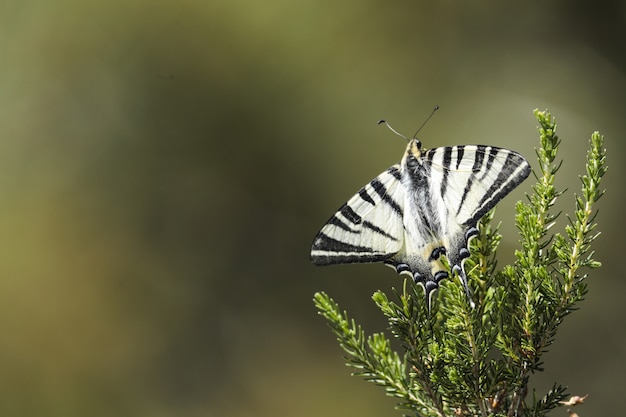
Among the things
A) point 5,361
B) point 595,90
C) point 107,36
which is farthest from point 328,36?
point 5,361

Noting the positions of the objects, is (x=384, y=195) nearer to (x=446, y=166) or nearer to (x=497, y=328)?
(x=446, y=166)

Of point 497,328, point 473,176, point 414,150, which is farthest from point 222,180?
point 497,328

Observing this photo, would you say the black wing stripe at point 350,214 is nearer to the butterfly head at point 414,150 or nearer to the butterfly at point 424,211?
the butterfly at point 424,211

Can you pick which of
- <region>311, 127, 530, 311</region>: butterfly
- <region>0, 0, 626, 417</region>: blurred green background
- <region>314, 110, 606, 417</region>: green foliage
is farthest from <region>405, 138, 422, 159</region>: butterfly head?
<region>0, 0, 626, 417</region>: blurred green background

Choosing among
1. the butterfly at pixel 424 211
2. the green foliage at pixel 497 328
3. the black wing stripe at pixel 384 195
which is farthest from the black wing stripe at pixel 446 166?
the green foliage at pixel 497 328

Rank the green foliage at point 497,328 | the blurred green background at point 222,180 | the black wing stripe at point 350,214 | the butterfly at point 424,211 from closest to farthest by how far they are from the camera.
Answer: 1. the green foliage at point 497,328
2. the butterfly at point 424,211
3. the black wing stripe at point 350,214
4. the blurred green background at point 222,180

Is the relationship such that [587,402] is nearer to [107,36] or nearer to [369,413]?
[369,413]

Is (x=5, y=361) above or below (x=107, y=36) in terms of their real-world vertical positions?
below

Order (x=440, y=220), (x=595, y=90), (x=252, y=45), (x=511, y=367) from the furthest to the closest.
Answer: (x=595, y=90) < (x=252, y=45) < (x=440, y=220) < (x=511, y=367)
